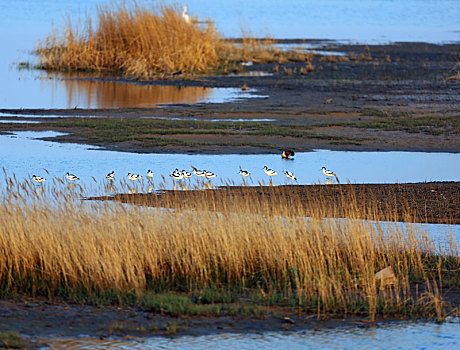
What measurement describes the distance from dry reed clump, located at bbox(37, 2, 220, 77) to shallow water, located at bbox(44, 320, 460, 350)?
27.0m

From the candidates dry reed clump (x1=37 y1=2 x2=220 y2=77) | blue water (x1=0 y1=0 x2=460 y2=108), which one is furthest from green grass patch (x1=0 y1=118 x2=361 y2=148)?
dry reed clump (x1=37 y1=2 x2=220 y2=77)

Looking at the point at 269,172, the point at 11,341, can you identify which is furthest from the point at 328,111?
the point at 11,341

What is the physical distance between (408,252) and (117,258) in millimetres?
3496

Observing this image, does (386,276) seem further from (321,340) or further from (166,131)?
(166,131)

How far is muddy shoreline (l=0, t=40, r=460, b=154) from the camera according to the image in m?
19.9

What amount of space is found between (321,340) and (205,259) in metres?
1.97

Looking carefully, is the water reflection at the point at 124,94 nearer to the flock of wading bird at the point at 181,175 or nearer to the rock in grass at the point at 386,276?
the flock of wading bird at the point at 181,175

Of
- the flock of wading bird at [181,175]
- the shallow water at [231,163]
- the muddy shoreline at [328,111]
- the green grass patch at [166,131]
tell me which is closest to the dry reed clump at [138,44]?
the muddy shoreline at [328,111]

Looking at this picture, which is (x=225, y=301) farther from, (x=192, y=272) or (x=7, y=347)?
(x=7, y=347)

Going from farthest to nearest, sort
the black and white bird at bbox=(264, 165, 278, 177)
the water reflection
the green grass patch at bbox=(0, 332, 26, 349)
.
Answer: the water reflection
the black and white bird at bbox=(264, 165, 278, 177)
the green grass patch at bbox=(0, 332, 26, 349)

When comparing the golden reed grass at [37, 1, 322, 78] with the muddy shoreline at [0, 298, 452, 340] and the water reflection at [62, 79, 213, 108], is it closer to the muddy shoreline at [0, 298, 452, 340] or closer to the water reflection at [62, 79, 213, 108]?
the water reflection at [62, 79, 213, 108]

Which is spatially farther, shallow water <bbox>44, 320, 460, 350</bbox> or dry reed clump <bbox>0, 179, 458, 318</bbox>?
dry reed clump <bbox>0, 179, 458, 318</bbox>

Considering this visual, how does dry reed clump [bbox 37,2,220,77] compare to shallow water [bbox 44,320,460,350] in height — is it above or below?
above

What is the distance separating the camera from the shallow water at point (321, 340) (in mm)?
7344
